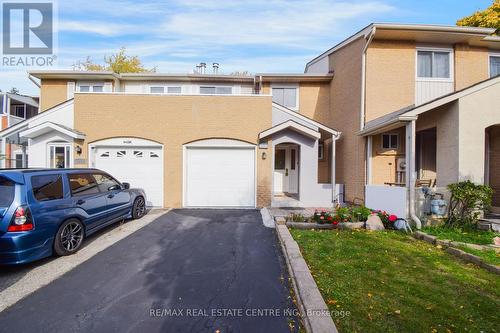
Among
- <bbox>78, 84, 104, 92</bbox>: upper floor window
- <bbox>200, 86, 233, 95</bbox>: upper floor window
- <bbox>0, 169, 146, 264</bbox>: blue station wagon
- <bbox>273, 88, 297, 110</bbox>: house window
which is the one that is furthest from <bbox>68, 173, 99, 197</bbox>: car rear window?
<bbox>273, 88, 297, 110</bbox>: house window

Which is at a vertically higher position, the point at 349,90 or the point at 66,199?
the point at 349,90

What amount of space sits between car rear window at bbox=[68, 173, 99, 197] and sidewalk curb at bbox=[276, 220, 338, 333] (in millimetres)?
4799

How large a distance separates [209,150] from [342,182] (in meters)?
6.50

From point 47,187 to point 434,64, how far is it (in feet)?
46.8

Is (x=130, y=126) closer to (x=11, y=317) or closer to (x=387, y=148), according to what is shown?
(x=11, y=317)

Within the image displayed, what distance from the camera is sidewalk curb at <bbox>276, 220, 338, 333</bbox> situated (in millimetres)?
3000

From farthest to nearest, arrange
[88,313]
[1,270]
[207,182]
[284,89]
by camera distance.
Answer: [284,89] < [207,182] < [1,270] < [88,313]

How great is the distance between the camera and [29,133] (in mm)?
10680

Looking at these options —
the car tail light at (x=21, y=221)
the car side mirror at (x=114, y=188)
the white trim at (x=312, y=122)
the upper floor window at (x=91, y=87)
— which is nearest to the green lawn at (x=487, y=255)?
the white trim at (x=312, y=122)

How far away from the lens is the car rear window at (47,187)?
5.12 meters

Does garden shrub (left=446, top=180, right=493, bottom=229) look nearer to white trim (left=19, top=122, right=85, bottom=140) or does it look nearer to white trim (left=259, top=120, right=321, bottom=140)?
white trim (left=259, top=120, right=321, bottom=140)

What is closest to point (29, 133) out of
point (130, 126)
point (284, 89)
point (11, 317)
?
point (130, 126)

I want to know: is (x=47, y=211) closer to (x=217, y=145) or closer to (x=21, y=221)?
(x=21, y=221)

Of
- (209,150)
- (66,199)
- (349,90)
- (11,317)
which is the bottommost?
(11,317)
